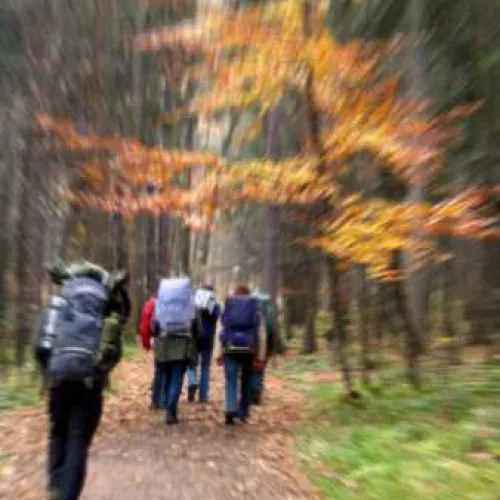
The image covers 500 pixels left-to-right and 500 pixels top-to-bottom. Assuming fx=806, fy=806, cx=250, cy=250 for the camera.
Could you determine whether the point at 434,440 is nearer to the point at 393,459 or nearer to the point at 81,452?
the point at 393,459

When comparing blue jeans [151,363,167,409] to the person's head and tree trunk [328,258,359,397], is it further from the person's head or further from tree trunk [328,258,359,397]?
→ tree trunk [328,258,359,397]

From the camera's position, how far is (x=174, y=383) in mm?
10273

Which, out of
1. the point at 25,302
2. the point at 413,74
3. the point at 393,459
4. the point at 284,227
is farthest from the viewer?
the point at 284,227

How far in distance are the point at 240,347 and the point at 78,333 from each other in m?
4.63

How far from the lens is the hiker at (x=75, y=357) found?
5797 mm

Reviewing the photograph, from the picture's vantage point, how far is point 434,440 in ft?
26.9

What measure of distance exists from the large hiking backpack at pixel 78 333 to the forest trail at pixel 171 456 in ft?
5.58

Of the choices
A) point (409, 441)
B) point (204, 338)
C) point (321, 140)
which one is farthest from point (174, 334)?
point (409, 441)

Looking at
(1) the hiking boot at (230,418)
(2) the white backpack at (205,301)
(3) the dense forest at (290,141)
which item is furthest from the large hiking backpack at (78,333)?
(2) the white backpack at (205,301)

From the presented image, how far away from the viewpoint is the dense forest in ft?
→ 31.8

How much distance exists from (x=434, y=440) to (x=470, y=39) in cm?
655

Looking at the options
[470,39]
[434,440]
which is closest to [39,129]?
[470,39]

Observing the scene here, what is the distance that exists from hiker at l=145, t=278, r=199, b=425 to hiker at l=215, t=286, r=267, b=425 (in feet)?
1.54

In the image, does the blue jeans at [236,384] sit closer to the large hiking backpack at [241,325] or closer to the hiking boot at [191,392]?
the large hiking backpack at [241,325]
